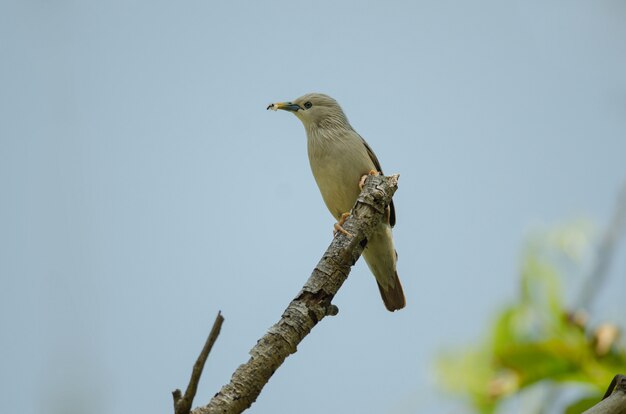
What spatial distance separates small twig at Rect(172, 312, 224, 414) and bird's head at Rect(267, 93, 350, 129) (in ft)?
15.4

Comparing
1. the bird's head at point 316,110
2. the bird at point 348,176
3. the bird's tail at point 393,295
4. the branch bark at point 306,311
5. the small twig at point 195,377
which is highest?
the bird's head at point 316,110

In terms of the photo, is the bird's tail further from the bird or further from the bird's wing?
the bird's wing

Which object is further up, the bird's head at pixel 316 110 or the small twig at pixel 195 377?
the bird's head at pixel 316 110

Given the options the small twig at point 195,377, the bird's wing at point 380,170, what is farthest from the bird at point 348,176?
the small twig at point 195,377

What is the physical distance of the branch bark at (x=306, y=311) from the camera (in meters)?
3.06

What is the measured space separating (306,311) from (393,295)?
3.35m

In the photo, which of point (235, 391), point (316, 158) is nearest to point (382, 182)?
point (235, 391)

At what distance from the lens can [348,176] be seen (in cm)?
614

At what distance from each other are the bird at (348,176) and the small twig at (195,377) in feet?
11.1

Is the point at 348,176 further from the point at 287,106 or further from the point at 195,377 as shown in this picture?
the point at 195,377

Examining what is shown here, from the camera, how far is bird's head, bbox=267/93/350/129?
7.09 meters

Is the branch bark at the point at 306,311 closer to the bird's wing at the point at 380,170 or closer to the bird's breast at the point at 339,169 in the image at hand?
the bird's breast at the point at 339,169

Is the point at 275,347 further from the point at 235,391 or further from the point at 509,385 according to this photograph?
the point at 509,385

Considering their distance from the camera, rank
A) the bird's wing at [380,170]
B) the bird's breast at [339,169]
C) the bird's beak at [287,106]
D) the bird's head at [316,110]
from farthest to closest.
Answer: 1. the bird's beak at [287,106]
2. the bird's head at [316,110]
3. the bird's wing at [380,170]
4. the bird's breast at [339,169]
